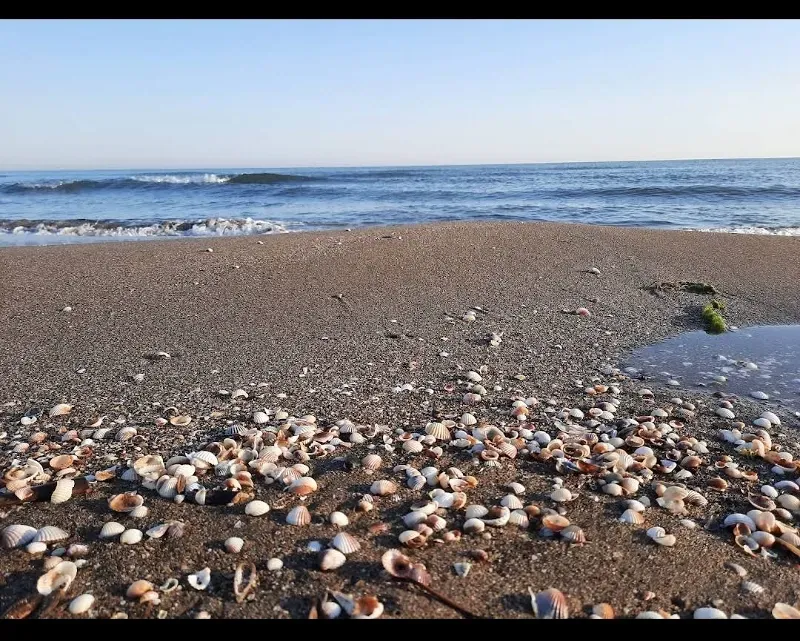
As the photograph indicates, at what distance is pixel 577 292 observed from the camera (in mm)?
6844

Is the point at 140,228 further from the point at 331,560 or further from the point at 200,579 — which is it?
the point at 331,560

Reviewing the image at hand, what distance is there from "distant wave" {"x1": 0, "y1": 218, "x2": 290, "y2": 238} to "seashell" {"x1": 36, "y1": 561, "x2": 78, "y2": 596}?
434 inches

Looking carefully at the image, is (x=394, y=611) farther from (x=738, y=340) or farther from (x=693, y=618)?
(x=738, y=340)

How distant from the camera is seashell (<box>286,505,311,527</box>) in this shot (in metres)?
2.59

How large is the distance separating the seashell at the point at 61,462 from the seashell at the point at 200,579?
1.30 meters

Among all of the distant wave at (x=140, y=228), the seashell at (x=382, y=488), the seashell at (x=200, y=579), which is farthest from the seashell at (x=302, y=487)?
the distant wave at (x=140, y=228)

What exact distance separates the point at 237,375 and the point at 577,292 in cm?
422

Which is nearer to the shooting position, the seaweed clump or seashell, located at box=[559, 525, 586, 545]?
seashell, located at box=[559, 525, 586, 545]

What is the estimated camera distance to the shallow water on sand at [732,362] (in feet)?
14.3

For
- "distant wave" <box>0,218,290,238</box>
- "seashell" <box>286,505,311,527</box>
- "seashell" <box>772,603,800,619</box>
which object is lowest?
"seashell" <box>772,603,800,619</box>

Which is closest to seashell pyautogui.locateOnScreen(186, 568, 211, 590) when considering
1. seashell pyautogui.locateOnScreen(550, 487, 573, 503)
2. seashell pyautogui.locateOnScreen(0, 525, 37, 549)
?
seashell pyautogui.locateOnScreen(0, 525, 37, 549)

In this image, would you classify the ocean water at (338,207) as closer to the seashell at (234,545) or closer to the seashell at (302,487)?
the seashell at (302,487)

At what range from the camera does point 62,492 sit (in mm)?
2756

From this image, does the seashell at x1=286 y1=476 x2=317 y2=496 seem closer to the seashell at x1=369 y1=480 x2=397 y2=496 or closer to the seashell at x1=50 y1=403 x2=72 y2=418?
the seashell at x1=369 y1=480 x2=397 y2=496
